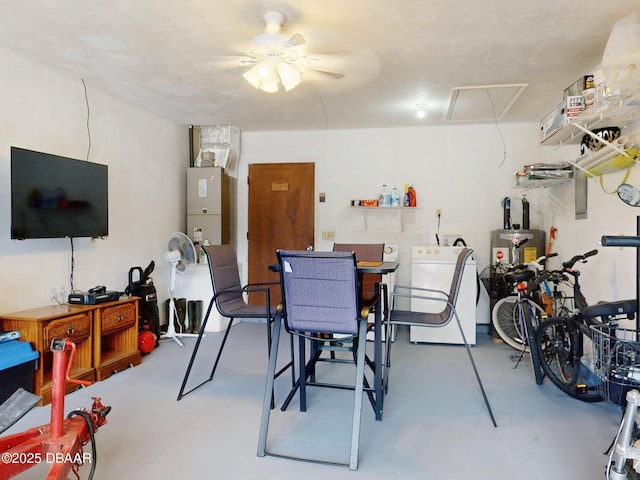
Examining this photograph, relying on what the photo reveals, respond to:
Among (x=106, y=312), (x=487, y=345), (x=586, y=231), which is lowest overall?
(x=487, y=345)

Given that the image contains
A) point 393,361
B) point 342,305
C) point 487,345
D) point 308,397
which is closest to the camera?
point 342,305

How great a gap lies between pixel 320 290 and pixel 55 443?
1221mm

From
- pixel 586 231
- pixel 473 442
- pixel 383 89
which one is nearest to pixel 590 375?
pixel 586 231

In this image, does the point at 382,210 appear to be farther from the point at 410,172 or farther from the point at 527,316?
the point at 527,316

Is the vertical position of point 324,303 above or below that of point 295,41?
below

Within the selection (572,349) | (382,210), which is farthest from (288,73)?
(572,349)

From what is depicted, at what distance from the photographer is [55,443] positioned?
1.56 m

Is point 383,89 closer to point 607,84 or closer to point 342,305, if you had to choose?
point 607,84

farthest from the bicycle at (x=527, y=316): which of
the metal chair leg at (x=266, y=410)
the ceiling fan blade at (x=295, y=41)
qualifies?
the ceiling fan blade at (x=295, y=41)

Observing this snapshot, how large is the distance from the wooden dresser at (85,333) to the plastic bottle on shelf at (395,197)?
2976mm

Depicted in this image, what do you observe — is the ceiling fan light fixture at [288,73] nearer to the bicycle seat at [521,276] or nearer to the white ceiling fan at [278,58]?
the white ceiling fan at [278,58]

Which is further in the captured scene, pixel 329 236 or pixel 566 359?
pixel 329 236

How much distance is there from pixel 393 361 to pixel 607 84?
252cm

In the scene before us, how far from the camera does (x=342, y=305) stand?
1966 millimetres
